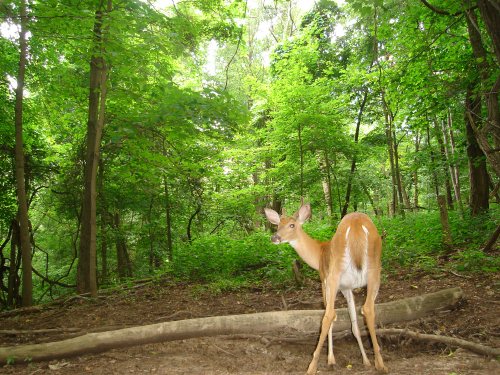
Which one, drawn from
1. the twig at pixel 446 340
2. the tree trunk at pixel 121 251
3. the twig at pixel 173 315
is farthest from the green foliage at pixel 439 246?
the tree trunk at pixel 121 251

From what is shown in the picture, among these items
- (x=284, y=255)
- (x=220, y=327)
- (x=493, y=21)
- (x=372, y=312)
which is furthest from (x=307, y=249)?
(x=284, y=255)

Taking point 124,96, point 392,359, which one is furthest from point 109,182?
point 392,359

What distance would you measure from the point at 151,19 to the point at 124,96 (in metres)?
2.31

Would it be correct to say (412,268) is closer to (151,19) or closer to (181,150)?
(181,150)

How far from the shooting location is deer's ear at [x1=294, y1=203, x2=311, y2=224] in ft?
13.1

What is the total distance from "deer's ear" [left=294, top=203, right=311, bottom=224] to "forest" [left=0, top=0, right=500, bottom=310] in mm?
2685

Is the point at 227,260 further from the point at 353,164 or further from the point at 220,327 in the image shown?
the point at 353,164

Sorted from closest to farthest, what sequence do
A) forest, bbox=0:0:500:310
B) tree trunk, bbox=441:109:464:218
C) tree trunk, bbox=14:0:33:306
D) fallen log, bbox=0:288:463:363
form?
fallen log, bbox=0:288:463:363
forest, bbox=0:0:500:310
tree trunk, bbox=14:0:33:306
tree trunk, bbox=441:109:464:218

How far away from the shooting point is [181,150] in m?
9.02

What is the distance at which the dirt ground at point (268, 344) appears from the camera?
12.3ft

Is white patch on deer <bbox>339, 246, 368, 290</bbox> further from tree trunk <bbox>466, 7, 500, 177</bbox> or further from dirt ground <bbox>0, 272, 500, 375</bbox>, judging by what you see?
tree trunk <bbox>466, 7, 500, 177</bbox>

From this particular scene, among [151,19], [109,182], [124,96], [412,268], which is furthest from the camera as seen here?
[109,182]

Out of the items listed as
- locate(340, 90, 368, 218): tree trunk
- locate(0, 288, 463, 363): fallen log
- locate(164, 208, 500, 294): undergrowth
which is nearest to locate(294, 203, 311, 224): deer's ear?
locate(0, 288, 463, 363): fallen log

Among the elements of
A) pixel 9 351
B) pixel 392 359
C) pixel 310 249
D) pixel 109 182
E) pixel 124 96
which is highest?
pixel 124 96
